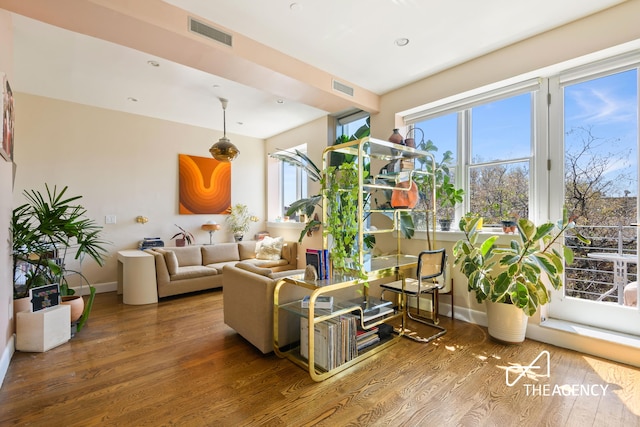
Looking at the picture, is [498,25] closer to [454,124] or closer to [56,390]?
[454,124]

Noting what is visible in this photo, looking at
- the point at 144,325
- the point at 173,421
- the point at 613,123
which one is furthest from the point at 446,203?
the point at 144,325

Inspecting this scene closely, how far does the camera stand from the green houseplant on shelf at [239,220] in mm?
5844

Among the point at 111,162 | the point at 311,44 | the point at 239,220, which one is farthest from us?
the point at 239,220

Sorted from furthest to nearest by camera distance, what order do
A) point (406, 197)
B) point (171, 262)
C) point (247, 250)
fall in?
point (247, 250), point (171, 262), point (406, 197)

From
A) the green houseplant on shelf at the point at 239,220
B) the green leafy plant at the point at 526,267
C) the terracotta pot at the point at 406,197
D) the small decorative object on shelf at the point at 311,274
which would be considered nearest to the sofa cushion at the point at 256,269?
the small decorative object on shelf at the point at 311,274

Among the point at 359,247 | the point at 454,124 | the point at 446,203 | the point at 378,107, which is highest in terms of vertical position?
the point at 378,107

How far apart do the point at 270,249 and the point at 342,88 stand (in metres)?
3.00

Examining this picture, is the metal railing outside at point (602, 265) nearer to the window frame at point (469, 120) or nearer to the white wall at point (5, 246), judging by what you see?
the window frame at point (469, 120)

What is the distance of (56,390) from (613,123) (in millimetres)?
4842

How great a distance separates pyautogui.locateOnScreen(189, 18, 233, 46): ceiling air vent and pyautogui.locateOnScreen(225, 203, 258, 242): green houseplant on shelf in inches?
147

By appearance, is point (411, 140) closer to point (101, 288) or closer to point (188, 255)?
point (188, 255)

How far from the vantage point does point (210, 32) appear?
→ 8.25 feet

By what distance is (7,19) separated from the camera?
2.33 m

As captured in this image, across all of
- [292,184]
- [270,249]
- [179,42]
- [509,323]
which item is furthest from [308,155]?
[509,323]
